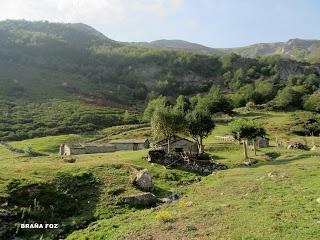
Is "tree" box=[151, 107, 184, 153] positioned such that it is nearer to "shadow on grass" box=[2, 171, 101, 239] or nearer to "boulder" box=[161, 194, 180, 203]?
"shadow on grass" box=[2, 171, 101, 239]

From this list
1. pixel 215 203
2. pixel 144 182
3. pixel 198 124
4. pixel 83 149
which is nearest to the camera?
pixel 215 203

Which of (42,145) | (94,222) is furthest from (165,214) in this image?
(42,145)

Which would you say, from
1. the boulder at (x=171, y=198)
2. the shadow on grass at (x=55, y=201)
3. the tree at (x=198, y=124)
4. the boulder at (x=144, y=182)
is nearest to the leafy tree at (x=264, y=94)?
the tree at (x=198, y=124)

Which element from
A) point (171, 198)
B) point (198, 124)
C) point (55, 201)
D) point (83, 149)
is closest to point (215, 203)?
point (171, 198)

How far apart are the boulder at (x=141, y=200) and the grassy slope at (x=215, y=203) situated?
4.12 feet

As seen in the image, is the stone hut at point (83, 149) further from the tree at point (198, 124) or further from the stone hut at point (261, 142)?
the stone hut at point (261, 142)

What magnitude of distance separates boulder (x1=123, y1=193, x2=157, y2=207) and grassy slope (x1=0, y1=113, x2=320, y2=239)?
126cm

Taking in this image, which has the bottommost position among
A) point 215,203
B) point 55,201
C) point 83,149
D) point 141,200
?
point 83,149

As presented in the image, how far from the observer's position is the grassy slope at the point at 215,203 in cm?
2681

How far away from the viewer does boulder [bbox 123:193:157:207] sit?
126 feet

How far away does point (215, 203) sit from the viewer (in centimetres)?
3503

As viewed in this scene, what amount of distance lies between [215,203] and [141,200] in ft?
23.0

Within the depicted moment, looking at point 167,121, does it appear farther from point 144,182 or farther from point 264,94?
point 264,94

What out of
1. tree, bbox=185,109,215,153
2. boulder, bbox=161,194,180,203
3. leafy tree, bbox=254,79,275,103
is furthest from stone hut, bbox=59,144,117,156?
leafy tree, bbox=254,79,275,103
